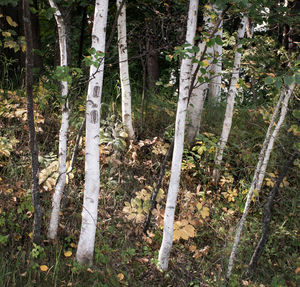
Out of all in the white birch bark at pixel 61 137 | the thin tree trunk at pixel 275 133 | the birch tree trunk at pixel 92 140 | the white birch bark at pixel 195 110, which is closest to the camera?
the birch tree trunk at pixel 92 140

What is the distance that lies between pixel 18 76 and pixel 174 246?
4224 mm

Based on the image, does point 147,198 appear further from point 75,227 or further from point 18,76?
point 18,76

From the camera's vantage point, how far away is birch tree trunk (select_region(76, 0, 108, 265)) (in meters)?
2.84

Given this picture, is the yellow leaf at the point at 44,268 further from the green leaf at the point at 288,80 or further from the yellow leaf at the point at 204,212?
the green leaf at the point at 288,80

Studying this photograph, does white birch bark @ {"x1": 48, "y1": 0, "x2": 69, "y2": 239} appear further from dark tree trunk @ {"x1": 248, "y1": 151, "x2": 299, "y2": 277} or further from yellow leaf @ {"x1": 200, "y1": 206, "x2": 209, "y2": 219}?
dark tree trunk @ {"x1": 248, "y1": 151, "x2": 299, "y2": 277}

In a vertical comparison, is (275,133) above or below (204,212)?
above

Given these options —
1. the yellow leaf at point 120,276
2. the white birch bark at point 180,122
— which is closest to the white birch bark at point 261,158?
the white birch bark at point 180,122

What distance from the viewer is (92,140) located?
9.64 feet

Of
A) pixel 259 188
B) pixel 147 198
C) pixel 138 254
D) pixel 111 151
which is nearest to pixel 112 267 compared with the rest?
pixel 138 254

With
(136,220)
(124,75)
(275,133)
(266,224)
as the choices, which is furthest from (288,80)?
(124,75)

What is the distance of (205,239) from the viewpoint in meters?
3.97

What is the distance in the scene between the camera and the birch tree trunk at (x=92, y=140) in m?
2.84

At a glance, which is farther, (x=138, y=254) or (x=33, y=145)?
(x=138, y=254)

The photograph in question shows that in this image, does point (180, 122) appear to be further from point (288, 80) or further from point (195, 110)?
point (195, 110)
